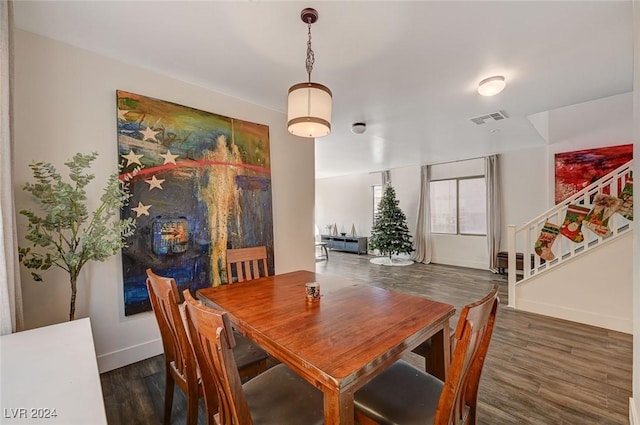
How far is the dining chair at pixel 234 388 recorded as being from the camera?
885 mm

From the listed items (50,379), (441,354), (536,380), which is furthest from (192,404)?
(536,380)

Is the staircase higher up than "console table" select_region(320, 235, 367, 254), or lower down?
higher up

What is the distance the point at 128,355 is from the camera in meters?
2.25

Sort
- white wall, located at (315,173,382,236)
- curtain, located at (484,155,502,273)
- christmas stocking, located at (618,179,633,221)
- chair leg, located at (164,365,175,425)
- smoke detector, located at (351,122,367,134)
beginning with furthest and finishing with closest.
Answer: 1. white wall, located at (315,173,382,236)
2. curtain, located at (484,155,502,273)
3. smoke detector, located at (351,122,367,134)
4. christmas stocking, located at (618,179,633,221)
5. chair leg, located at (164,365,175,425)

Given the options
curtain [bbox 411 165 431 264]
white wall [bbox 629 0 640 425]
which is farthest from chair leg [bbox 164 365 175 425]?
curtain [bbox 411 165 431 264]

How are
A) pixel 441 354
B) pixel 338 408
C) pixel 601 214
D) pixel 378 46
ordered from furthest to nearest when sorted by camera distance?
pixel 601 214 → pixel 378 46 → pixel 441 354 → pixel 338 408

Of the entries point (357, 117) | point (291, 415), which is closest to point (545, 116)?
point (357, 117)

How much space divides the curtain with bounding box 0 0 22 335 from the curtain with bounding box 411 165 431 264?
22.5 ft

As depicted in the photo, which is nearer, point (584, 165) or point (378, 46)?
point (378, 46)

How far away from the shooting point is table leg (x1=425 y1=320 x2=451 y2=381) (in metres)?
1.43

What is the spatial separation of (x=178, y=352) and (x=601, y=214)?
4.52 metres

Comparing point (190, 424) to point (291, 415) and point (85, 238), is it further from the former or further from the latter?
point (85, 238)

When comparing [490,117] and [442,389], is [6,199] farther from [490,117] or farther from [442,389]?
[490,117]

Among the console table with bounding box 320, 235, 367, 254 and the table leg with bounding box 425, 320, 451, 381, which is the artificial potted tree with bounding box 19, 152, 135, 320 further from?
the console table with bounding box 320, 235, 367, 254
